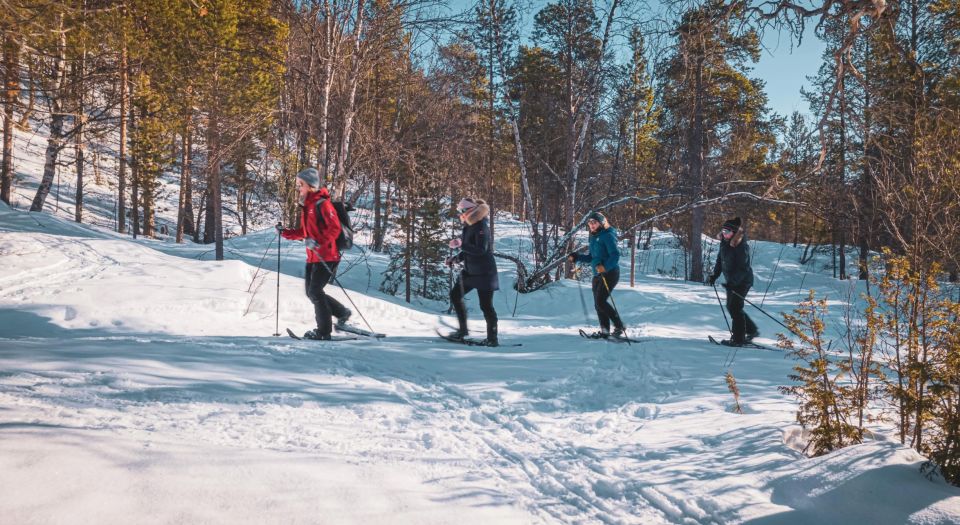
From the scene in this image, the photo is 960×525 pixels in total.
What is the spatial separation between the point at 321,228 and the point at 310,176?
0.65 metres

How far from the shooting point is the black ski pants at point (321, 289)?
21.0ft

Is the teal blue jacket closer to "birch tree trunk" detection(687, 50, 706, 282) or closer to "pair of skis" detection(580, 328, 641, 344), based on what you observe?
"pair of skis" detection(580, 328, 641, 344)

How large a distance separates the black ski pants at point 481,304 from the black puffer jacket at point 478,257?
0.11m

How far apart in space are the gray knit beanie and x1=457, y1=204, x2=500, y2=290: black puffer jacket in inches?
81.0

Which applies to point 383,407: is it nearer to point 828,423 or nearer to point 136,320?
point 828,423

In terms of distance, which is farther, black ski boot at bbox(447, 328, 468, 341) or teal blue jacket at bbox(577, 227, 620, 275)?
teal blue jacket at bbox(577, 227, 620, 275)

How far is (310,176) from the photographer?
20.7ft

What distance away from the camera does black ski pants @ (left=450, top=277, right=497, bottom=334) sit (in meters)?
7.07

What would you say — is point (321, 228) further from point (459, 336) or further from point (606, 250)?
point (606, 250)

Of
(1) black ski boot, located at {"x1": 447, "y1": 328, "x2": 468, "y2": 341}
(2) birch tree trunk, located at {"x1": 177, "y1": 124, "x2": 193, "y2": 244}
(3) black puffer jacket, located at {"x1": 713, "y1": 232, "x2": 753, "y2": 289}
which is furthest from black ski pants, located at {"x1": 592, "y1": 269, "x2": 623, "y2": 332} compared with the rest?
(2) birch tree trunk, located at {"x1": 177, "y1": 124, "x2": 193, "y2": 244}

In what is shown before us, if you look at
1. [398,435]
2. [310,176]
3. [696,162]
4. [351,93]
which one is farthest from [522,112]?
[398,435]

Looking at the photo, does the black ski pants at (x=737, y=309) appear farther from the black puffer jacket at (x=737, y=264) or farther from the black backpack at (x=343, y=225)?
the black backpack at (x=343, y=225)

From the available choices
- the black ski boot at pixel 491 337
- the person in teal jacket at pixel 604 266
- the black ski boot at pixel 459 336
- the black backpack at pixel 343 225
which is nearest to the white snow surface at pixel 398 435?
the black ski boot at pixel 491 337

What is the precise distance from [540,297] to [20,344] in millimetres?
10698
